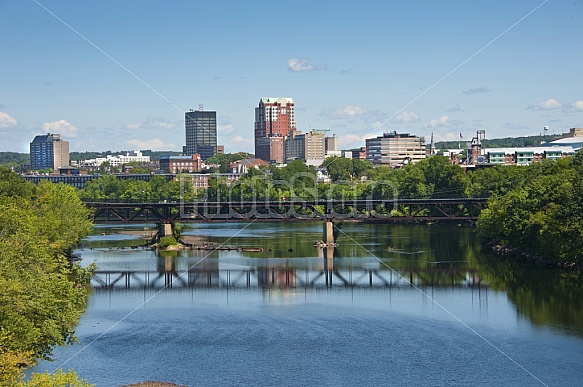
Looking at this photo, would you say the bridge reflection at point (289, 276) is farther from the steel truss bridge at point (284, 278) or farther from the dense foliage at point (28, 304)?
the dense foliage at point (28, 304)

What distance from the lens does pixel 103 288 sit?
62.9 metres

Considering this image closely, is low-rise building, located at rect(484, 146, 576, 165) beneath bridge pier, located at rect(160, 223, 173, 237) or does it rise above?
above

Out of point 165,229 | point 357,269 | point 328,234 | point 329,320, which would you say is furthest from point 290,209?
point 329,320

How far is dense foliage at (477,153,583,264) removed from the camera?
65000mm

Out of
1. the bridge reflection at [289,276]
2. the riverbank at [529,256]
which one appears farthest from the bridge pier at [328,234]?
the riverbank at [529,256]

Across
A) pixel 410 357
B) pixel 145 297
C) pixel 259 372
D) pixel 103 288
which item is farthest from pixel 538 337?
pixel 103 288

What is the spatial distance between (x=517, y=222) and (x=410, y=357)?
36635mm

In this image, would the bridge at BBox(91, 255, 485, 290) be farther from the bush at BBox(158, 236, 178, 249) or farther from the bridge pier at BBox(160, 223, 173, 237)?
the bridge pier at BBox(160, 223, 173, 237)

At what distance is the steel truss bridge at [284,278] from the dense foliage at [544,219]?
659 centimetres

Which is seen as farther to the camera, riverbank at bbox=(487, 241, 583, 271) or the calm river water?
riverbank at bbox=(487, 241, 583, 271)

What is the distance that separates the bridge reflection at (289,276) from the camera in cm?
6375

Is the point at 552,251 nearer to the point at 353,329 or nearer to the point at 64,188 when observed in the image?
the point at 353,329

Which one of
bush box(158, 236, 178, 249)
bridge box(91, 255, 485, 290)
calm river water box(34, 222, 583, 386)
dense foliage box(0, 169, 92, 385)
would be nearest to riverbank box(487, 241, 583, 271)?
calm river water box(34, 222, 583, 386)

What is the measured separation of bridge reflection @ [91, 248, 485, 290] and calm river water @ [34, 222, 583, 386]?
0.48 ft
